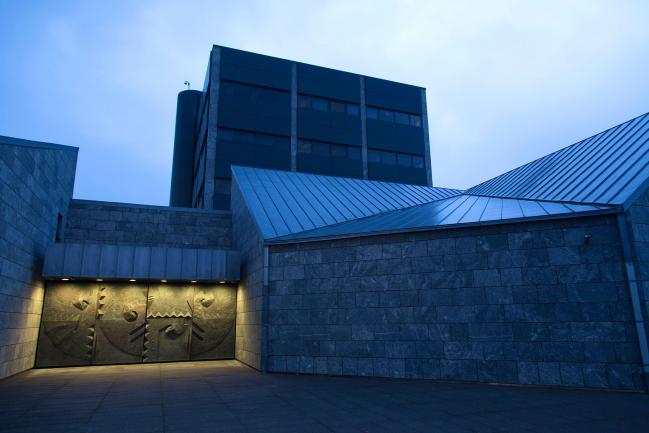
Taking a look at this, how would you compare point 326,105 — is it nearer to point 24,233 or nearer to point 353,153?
point 353,153

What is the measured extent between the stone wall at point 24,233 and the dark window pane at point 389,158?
3568 centimetres

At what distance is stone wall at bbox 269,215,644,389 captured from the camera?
39.0 feet

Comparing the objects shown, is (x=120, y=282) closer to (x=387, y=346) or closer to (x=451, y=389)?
(x=387, y=346)

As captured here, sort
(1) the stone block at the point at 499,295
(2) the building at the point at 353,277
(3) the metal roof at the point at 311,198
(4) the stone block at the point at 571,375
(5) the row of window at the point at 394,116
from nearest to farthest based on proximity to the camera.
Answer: (4) the stone block at the point at 571,375 → (2) the building at the point at 353,277 → (1) the stone block at the point at 499,295 → (3) the metal roof at the point at 311,198 → (5) the row of window at the point at 394,116

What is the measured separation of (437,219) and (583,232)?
15.6 ft

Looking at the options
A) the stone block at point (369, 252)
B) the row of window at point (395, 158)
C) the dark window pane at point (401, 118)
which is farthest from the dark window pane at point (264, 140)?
the stone block at point (369, 252)

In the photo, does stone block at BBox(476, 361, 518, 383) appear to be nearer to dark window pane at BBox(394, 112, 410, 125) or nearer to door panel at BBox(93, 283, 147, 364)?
door panel at BBox(93, 283, 147, 364)

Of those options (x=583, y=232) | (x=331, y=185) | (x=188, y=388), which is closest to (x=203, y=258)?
(x=188, y=388)

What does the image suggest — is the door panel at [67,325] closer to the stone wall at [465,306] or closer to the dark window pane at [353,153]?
the stone wall at [465,306]

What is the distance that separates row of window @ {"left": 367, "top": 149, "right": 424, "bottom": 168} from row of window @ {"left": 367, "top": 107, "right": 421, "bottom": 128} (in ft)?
14.4

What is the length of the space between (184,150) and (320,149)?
68.8ft

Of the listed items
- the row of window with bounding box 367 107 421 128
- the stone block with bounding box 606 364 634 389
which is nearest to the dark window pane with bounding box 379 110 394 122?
the row of window with bounding box 367 107 421 128

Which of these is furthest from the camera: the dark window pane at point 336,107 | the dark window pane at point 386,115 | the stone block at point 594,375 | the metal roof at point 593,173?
the dark window pane at point 386,115

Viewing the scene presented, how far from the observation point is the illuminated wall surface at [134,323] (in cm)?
1805
